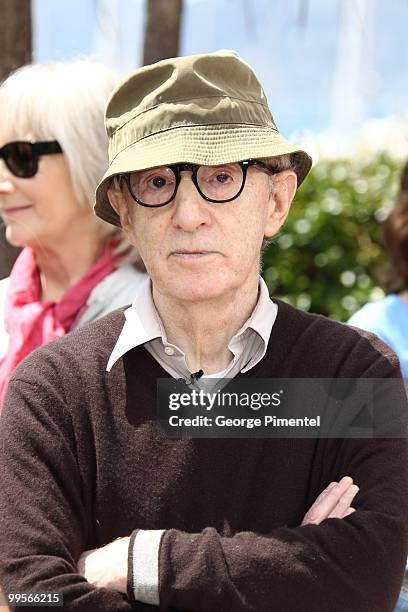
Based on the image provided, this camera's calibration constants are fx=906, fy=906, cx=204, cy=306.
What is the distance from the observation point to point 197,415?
2.24 m

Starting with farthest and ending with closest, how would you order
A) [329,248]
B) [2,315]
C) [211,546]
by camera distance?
[329,248], [2,315], [211,546]

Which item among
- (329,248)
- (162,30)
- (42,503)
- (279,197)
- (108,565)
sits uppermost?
(162,30)

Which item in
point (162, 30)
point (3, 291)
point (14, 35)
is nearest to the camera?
point (3, 291)

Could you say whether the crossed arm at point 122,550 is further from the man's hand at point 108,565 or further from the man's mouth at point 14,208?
the man's mouth at point 14,208

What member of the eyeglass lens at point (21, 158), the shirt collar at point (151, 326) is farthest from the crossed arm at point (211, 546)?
the eyeglass lens at point (21, 158)

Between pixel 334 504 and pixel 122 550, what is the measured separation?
0.51 m

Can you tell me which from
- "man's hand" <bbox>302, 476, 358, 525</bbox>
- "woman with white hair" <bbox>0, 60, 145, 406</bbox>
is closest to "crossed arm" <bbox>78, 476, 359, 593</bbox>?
"man's hand" <bbox>302, 476, 358, 525</bbox>

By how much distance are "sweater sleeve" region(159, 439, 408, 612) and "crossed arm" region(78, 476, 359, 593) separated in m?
0.04

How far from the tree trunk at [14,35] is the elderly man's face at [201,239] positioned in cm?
177

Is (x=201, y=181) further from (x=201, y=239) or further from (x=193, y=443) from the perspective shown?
(x=193, y=443)

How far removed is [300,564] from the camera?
2045 mm

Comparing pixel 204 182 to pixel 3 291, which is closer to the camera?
pixel 204 182

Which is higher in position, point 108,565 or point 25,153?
point 25,153

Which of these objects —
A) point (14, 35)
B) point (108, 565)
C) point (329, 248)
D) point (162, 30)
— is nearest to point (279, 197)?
point (108, 565)
